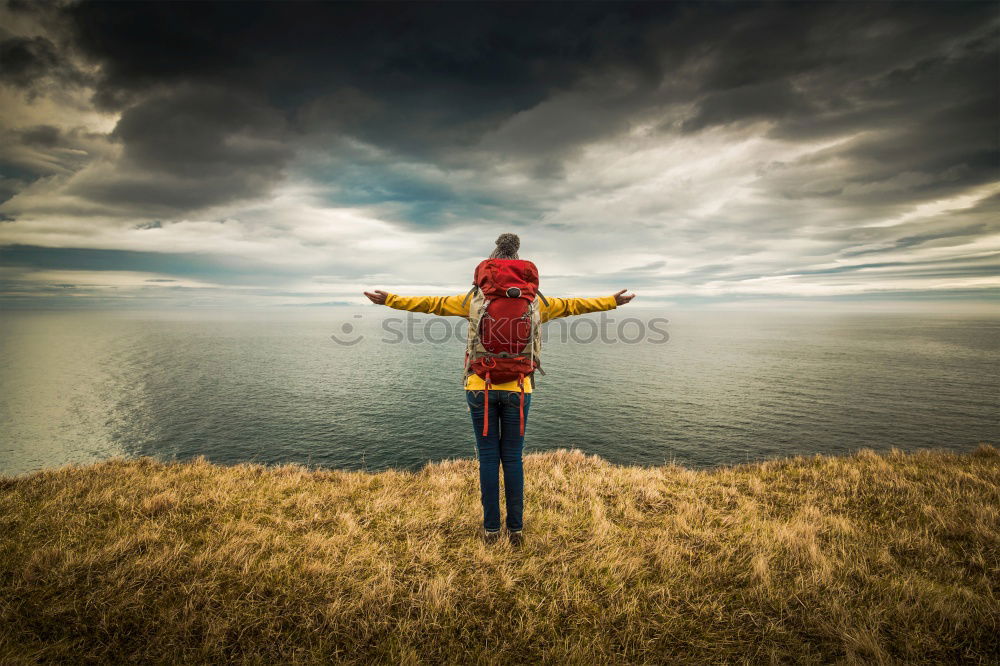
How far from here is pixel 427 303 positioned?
5.57m

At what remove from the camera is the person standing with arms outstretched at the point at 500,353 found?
531 centimetres

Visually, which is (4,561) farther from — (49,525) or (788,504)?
(788,504)

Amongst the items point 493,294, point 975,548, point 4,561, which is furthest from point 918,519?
point 4,561

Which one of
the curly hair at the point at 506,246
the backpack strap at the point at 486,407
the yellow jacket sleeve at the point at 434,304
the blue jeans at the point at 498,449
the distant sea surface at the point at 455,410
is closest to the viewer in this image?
the backpack strap at the point at 486,407

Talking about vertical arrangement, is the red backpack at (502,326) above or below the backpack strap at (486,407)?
above

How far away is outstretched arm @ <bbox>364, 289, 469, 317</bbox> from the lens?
5.56 meters

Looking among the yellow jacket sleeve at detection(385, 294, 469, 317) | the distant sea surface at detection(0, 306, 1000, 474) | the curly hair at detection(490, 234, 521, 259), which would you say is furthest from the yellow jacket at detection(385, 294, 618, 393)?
the distant sea surface at detection(0, 306, 1000, 474)

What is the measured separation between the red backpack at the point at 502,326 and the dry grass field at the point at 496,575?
2137 millimetres

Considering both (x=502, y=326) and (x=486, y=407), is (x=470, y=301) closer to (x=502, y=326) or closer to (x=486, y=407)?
(x=502, y=326)

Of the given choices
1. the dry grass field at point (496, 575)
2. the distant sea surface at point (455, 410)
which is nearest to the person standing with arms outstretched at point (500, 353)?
the dry grass field at point (496, 575)

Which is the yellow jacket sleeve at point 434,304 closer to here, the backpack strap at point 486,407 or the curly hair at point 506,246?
the curly hair at point 506,246

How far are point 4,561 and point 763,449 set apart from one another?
1504 inches

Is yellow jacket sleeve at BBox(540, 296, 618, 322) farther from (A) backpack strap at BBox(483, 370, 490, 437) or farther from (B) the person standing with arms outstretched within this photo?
(A) backpack strap at BBox(483, 370, 490, 437)

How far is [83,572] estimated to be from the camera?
193 inches
